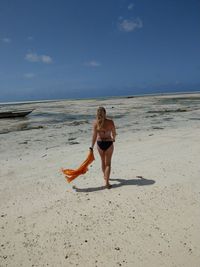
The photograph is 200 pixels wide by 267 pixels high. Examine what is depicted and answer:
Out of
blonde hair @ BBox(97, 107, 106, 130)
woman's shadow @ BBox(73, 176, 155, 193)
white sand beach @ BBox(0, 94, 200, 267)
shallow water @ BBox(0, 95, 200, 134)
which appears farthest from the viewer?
shallow water @ BBox(0, 95, 200, 134)

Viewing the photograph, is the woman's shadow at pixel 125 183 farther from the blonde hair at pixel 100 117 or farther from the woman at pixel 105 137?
the blonde hair at pixel 100 117

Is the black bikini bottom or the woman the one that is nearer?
the woman

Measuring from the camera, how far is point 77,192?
19.5 feet

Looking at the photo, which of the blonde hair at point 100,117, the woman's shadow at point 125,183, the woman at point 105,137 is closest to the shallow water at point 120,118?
the woman's shadow at point 125,183

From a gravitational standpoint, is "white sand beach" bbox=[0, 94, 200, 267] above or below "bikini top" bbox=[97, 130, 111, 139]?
below

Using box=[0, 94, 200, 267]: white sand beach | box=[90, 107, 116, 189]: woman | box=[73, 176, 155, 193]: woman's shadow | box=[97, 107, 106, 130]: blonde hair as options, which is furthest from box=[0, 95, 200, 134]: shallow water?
box=[97, 107, 106, 130]: blonde hair

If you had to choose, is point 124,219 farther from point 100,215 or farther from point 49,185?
point 49,185

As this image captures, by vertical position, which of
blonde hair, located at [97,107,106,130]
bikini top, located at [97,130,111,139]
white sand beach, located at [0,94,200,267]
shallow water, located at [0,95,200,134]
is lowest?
shallow water, located at [0,95,200,134]

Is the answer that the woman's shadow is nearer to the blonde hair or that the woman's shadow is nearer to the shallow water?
the blonde hair

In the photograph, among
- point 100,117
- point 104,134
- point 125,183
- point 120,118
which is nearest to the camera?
point 100,117

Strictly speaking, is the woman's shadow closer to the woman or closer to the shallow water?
the woman

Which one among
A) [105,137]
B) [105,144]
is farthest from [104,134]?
[105,144]

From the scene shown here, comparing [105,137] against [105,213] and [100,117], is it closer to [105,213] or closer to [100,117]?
[100,117]

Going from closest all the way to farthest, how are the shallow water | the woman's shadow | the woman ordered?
1. the woman
2. the woman's shadow
3. the shallow water
